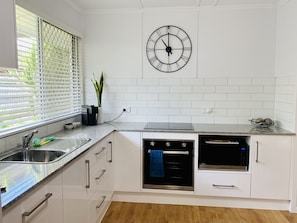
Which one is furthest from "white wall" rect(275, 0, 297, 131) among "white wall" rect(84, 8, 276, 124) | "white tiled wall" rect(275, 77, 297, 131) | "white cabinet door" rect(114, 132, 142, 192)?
"white cabinet door" rect(114, 132, 142, 192)

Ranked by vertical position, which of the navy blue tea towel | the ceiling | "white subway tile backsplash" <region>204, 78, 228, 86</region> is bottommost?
the navy blue tea towel

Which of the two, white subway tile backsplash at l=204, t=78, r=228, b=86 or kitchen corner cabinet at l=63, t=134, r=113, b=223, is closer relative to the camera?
kitchen corner cabinet at l=63, t=134, r=113, b=223

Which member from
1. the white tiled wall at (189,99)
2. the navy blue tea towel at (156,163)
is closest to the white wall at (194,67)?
the white tiled wall at (189,99)

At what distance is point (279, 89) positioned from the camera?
328cm

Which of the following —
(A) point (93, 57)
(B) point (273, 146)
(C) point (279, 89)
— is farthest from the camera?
(A) point (93, 57)

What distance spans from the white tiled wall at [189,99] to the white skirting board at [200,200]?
3.34 ft

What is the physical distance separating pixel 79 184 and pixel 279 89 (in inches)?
105

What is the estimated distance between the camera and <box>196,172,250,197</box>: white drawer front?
9.80 feet

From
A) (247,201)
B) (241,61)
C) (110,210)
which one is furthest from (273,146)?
(110,210)

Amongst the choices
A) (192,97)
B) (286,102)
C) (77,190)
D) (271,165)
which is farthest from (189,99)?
(77,190)

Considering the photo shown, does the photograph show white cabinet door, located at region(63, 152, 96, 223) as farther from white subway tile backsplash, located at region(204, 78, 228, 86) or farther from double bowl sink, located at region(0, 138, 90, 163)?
white subway tile backsplash, located at region(204, 78, 228, 86)

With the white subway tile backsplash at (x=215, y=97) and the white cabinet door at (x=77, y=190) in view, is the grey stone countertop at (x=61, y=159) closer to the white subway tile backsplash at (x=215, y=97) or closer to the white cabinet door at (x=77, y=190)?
the white cabinet door at (x=77, y=190)

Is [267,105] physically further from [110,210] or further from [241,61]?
[110,210]

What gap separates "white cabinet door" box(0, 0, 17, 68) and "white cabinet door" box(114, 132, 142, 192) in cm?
206
